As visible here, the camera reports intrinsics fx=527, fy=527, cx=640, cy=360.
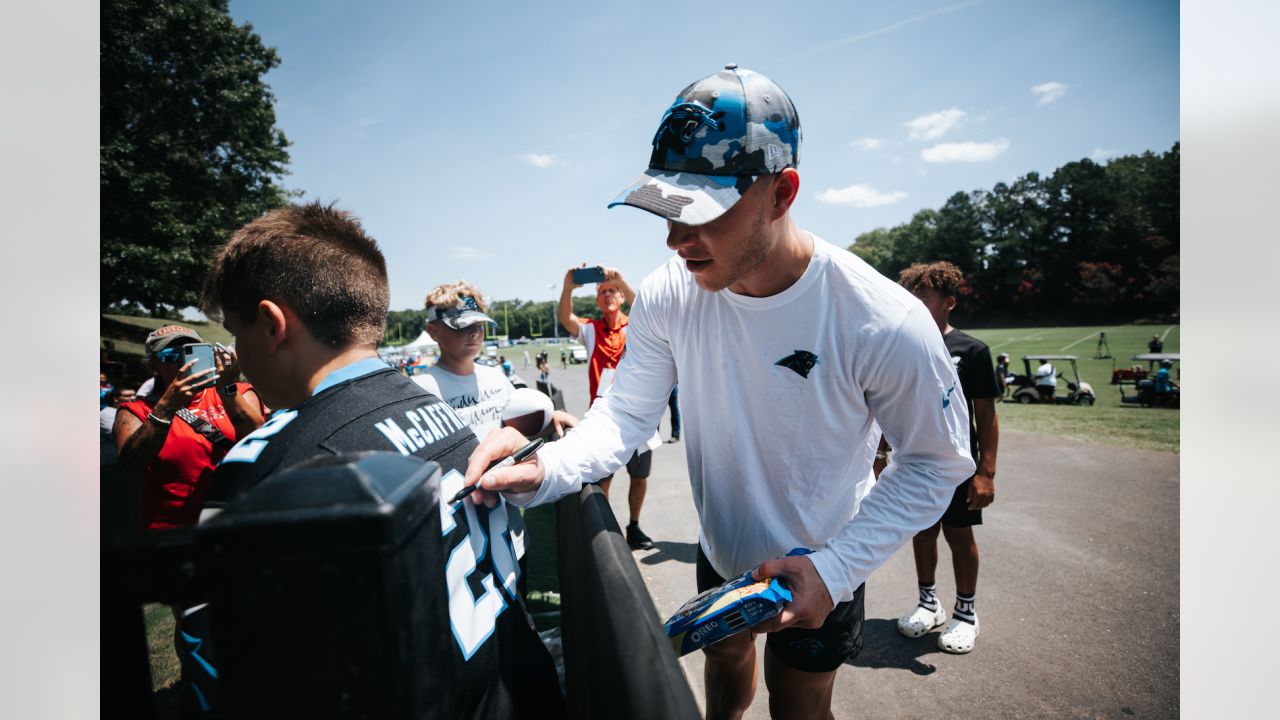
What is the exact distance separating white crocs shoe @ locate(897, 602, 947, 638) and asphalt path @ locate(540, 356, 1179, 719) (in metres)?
0.06

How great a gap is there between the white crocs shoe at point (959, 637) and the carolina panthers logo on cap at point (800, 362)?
286 cm

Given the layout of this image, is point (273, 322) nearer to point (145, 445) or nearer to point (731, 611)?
point (731, 611)

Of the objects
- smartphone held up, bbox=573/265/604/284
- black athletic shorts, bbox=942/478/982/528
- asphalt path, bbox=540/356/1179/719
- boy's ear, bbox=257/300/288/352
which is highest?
smartphone held up, bbox=573/265/604/284

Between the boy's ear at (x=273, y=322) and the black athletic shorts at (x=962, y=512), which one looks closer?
the boy's ear at (x=273, y=322)

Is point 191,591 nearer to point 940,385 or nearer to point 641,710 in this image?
point 641,710

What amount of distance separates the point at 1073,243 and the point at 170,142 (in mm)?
82145

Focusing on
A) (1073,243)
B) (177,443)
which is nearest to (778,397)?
(177,443)

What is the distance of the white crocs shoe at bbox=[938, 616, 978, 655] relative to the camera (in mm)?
3461

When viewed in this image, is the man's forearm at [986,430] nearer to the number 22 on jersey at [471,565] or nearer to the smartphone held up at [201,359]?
the number 22 on jersey at [471,565]

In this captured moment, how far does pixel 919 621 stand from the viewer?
3676mm

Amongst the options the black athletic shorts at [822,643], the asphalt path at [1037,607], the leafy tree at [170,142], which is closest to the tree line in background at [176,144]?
the leafy tree at [170,142]

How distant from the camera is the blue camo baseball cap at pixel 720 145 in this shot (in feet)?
5.37

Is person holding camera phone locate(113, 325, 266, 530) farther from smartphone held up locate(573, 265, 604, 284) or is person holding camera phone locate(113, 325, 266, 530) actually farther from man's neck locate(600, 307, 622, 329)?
man's neck locate(600, 307, 622, 329)
